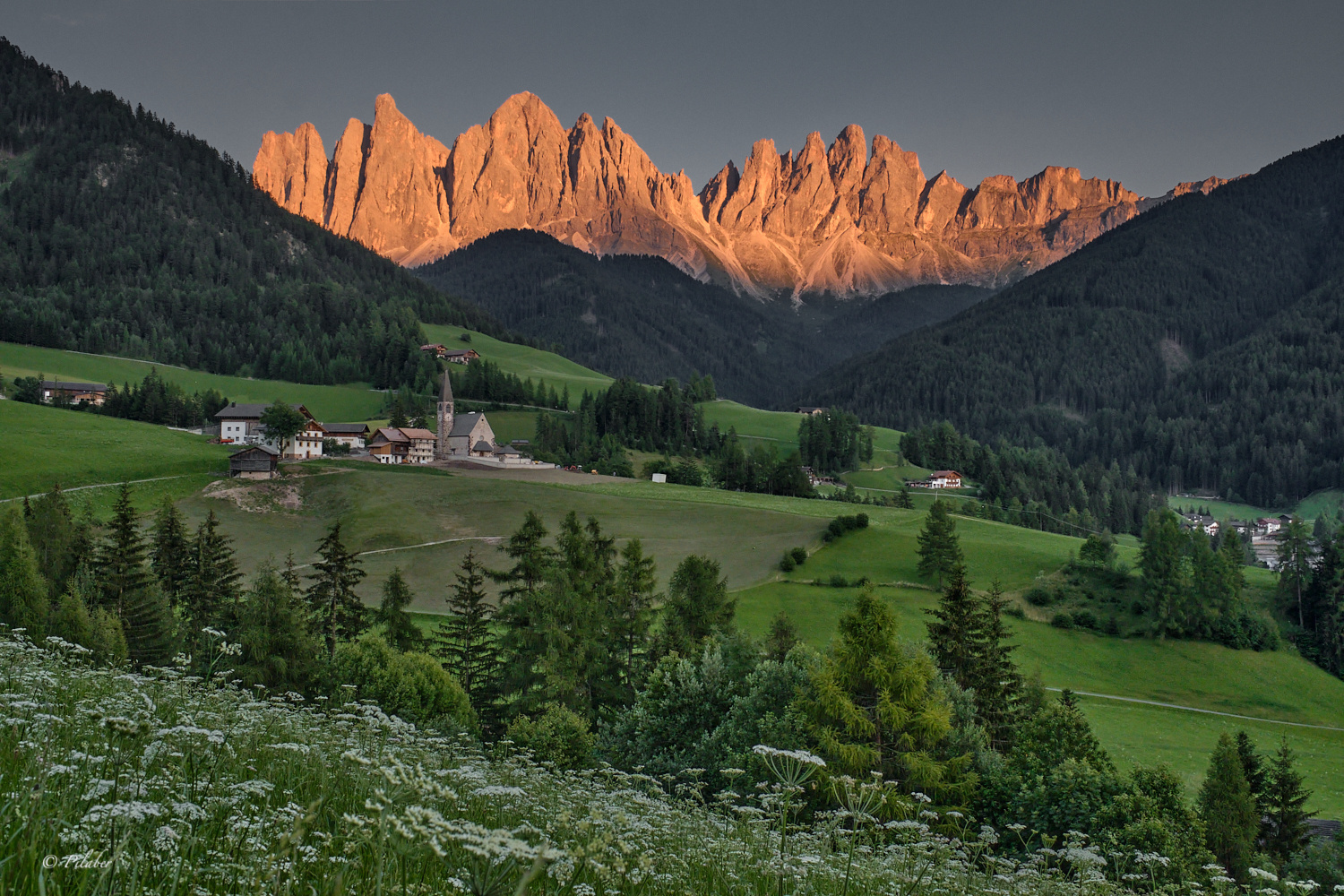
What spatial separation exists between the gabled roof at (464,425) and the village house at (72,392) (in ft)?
199

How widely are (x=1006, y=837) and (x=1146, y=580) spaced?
56.5 meters

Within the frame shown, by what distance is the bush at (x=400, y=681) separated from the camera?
1366 inches

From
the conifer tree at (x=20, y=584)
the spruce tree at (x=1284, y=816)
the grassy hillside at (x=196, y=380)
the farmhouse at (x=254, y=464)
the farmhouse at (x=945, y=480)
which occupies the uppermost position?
the grassy hillside at (x=196, y=380)

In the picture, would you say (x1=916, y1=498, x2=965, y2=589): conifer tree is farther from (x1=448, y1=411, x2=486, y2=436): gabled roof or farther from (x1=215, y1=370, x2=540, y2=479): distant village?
(x1=448, y1=411, x2=486, y2=436): gabled roof

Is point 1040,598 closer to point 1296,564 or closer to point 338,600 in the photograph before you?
point 1296,564

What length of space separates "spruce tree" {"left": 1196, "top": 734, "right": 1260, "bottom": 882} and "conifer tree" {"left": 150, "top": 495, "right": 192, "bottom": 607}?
5865cm

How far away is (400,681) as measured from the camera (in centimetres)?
3534

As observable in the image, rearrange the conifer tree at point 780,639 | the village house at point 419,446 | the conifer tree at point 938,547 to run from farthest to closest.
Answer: the village house at point 419,446, the conifer tree at point 938,547, the conifer tree at point 780,639

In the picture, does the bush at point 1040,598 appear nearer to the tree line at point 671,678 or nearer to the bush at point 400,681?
the tree line at point 671,678

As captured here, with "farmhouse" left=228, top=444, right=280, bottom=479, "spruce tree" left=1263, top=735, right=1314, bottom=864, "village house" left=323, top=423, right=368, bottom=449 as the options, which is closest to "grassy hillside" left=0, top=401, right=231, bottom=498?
"farmhouse" left=228, top=444, right=280, bottom=479

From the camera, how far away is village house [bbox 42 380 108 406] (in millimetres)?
133375

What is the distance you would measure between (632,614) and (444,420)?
322 feet

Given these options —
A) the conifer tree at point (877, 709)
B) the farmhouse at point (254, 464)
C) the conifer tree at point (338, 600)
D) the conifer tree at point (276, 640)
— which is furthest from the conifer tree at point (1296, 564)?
the farmhouse at point (254, 464)

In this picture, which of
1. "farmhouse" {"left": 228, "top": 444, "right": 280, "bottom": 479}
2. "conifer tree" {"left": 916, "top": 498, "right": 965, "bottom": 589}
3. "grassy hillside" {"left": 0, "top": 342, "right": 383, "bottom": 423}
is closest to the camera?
"conifer tree" {"left": 916, "top": 498, "right": 965, "bottom": 589}
